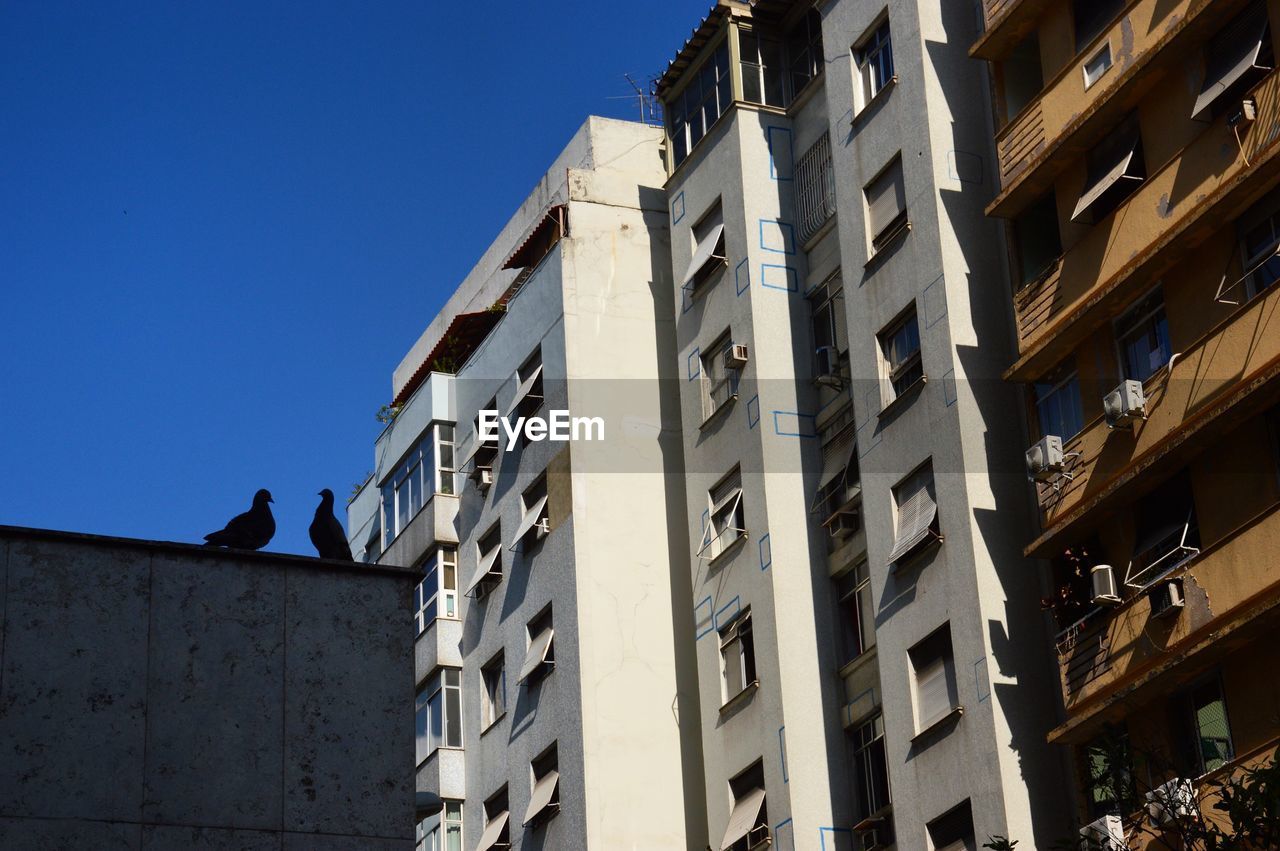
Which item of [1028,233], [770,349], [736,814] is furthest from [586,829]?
[1028,233]

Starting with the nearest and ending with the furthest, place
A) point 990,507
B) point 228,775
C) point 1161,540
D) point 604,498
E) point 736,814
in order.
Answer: point 228,775, point 1161,540, point 990,507, point 736,814, point 604,498

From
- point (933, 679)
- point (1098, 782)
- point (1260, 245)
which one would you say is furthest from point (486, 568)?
point (1260, 245)

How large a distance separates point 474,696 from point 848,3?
48.6 feet

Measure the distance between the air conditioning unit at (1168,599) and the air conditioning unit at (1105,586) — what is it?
62cm

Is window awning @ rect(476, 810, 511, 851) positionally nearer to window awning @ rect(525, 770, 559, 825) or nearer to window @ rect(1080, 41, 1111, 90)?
window awning @ rect(525, 770, 559, 825)

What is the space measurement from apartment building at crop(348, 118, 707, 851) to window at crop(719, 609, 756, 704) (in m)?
2.23

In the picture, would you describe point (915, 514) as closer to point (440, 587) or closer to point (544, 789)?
point (544, 789)

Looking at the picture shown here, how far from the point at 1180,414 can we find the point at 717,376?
11324 mm

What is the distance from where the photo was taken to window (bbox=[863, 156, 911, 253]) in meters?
29.8

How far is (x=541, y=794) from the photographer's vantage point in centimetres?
3500

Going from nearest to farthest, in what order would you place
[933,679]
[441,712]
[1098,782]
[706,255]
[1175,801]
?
[1175,801] < [1098,782] < [933,679] < [706,255] < [441,712]

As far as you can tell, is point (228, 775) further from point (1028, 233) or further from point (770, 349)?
point (770, 349)

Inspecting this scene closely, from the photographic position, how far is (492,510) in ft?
128

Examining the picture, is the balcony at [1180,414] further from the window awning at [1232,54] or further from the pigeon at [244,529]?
the pigeon at [244,529]
